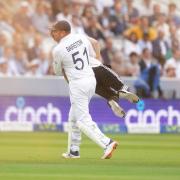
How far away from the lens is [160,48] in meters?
19.8

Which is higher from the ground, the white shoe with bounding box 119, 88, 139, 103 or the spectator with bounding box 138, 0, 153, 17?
the spectator with bounding box 138, 0, 153, 17

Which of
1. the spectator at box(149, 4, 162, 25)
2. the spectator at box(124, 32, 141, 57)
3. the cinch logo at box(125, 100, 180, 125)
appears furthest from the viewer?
the spectator at box(149, 4, 162, 25)

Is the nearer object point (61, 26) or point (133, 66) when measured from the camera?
point (61, 26)

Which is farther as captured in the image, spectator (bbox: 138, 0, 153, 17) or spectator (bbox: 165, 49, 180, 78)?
spectator (bbox: 138, 0, 153, 17)

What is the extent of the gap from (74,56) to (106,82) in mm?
971

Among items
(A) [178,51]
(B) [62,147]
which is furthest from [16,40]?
(B) [62,147]

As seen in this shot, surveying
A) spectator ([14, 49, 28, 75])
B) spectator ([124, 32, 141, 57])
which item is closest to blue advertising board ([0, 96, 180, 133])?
spectator ([14, 49, 28, 75])

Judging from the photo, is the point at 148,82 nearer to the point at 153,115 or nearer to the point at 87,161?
the point at 153,115

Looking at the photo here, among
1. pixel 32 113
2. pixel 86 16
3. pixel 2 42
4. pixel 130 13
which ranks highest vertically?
pixel 130 13

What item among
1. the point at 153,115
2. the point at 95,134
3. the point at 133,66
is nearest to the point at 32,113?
the point at 153,115

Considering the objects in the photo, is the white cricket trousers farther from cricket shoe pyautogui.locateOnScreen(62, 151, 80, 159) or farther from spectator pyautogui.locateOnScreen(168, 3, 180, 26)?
spectator pyautogui.locateOnScreen(168, 3, 180, 26)

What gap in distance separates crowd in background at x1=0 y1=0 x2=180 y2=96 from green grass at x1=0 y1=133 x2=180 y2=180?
3.07 metres

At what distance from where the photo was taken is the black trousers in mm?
11281

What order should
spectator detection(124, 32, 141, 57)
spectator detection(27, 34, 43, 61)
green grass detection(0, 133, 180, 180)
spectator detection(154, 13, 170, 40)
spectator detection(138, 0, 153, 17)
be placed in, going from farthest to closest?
spectator detection(138, 0, 153, 17) → spectator detection(154, 13, 170, 40) → spectator detection(124, 32, 141, 57) → spectator detection(27, 34, 43, 61) → green grass detection(0, 133, 180, 180)
